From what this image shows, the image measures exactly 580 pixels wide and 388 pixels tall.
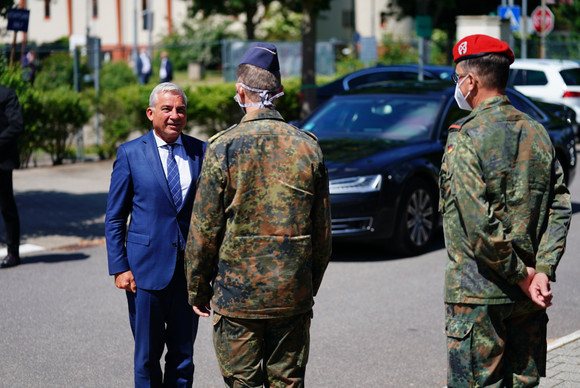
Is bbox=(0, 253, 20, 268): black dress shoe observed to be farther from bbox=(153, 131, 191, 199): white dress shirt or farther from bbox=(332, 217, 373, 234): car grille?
bbox=(153, 131, 191, 199): white dress shirt

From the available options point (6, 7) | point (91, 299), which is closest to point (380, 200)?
point (91, 299)

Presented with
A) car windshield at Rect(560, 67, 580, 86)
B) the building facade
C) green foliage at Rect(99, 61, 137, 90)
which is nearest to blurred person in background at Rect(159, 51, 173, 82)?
green foliage at Rect(99, 61, 137, 90)

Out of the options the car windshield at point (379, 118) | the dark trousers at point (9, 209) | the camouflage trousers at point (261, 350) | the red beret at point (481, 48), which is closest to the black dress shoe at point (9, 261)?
the dark trousers at point (9, 209)

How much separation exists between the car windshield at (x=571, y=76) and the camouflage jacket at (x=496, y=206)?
1814 centimetres

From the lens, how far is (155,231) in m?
4.28

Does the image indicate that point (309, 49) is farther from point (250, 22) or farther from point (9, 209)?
point (250, 22)

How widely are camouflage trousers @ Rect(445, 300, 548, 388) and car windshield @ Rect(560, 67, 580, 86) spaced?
18190 mm

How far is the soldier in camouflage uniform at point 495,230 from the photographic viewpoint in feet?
11.0

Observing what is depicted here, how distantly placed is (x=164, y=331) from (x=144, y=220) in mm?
573

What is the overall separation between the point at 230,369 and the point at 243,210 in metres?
0.64

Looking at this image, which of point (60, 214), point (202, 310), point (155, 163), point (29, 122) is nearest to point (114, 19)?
point (29, 122)

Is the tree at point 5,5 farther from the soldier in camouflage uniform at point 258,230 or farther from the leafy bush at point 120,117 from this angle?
the soldier in camouflage uniform at point 258,230

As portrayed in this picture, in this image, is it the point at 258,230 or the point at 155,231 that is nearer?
the point at 258,230

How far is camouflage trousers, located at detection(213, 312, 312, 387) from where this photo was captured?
349 cm
